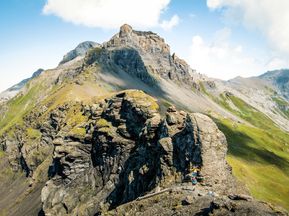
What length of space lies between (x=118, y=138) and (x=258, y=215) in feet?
288

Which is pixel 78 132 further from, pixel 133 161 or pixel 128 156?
pixel 133 161

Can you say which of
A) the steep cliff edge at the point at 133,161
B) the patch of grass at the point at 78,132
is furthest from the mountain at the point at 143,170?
the patch of grass at the point at 78,132

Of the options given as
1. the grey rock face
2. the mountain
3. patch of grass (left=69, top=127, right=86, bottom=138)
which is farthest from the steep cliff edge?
patch of grass (left=69, top=127, right=86, bottom=138)

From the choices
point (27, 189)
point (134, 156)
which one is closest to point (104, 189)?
point (134, 156)

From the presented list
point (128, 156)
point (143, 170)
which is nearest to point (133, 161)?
point (143, 170)

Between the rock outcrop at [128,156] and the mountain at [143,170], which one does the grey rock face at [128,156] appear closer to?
the rock outcrop at [128,156]

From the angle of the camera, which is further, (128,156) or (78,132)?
(78,132)

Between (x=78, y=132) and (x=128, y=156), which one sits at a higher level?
(x=78, y=132)

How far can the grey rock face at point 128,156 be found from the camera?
68188mm

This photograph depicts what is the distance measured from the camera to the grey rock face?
68.2m

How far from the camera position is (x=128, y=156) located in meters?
119

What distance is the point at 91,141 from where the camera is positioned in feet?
481

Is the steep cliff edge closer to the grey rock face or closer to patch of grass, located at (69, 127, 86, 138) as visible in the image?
the grey rock face

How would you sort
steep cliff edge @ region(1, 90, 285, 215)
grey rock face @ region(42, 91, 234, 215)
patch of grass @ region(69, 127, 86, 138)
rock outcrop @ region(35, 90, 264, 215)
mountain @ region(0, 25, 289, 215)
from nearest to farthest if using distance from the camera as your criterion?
mountain @ region(0, 25, 289, 215) < steep cliff edge @ region(1, 90, 285, 215) < rock outcrop @ region(35, 90, 264, 215) < grey rock face @ region(42, 91, 234, 215) < patch of grass @ region(69, 127, 86, 138)
